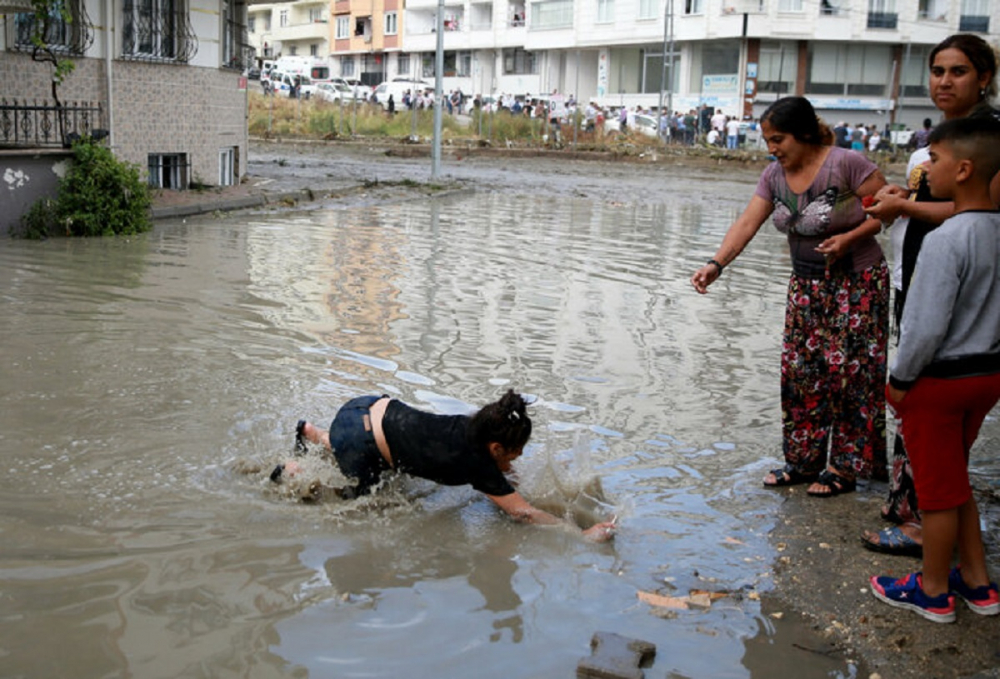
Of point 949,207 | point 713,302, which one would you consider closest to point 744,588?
point 949,207

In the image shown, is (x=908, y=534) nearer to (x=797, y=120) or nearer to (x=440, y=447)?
(x=797, y=120)

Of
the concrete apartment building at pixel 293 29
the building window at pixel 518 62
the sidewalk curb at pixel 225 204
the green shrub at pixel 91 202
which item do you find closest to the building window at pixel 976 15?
the building window at pixel 518 62

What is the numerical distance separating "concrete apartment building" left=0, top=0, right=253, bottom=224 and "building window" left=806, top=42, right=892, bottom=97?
4288 centimetres

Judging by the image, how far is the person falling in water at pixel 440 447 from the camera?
198 inches

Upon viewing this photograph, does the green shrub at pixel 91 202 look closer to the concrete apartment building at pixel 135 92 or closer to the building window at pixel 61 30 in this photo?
the concrete apartment building at pixel 135 92

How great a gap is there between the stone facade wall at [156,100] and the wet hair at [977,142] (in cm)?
1413

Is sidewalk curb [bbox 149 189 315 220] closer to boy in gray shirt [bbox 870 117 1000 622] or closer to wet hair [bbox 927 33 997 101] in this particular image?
wet hair [bbox 927 33 997 101]

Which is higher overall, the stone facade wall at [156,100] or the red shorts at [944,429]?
the stone facade wall at [156,100]

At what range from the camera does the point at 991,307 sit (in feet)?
13.5

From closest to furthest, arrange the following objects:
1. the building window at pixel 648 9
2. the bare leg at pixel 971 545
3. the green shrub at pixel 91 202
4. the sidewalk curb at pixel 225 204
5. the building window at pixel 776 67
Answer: the bare leg at pixel 971 545 → the green shrub at pixel 91 202 → the sidewalk curb at pixel 225 204 → the building window at pixel 776 67 → the building window at pixel 648 9

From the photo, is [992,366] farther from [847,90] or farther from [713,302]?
[847,90]

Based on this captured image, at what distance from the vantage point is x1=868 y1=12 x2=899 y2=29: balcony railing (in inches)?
2274

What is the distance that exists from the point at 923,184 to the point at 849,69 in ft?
191

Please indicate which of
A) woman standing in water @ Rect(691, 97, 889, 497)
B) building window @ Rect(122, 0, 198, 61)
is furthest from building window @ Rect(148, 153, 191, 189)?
woman standing in water @ Rect(691, 97, 889, 497)
